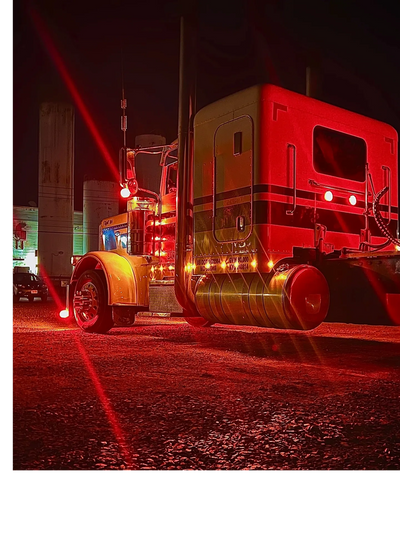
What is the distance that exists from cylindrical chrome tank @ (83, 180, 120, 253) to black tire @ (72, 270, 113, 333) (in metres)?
35.5

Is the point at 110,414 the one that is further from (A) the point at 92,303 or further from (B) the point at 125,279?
(A) the point at 92,303

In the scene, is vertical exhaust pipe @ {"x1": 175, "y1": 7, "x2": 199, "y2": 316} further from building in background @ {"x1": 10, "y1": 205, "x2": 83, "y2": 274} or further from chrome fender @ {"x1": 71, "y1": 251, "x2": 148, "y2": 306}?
building in background @ {"x1": 10, "y1": 205, "x2": 83, "y2": 274}

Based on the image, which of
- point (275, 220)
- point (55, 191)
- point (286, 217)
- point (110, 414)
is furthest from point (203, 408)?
point (55, 191)

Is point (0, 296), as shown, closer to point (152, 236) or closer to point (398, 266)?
point (398, 266)

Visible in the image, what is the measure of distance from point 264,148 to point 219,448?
16.3ft

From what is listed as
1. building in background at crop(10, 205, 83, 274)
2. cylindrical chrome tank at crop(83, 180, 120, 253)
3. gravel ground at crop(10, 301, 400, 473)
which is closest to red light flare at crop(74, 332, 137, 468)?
gravel ground at crop(10, 301, 400, 473)

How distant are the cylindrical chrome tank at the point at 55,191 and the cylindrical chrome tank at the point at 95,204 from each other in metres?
6.18

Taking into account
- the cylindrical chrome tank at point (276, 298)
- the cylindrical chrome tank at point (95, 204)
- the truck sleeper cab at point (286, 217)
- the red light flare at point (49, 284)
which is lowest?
the red light flare at point (49, 284)

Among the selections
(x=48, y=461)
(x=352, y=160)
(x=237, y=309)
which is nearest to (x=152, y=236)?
(x=237, y=309)

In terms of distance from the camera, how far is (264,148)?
7785 mm

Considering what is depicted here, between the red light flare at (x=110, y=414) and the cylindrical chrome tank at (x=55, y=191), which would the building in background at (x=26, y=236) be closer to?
the cylindrical chrome tank at (x=55, y=191)

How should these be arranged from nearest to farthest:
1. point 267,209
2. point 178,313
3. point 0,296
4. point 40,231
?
point 0,296
point 267,209
point 178,313
point 40,231

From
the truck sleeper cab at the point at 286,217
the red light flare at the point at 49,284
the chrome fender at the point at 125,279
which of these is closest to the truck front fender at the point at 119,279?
the chrome fender at the point at 125,279

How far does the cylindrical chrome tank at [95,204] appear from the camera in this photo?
1823 inches
